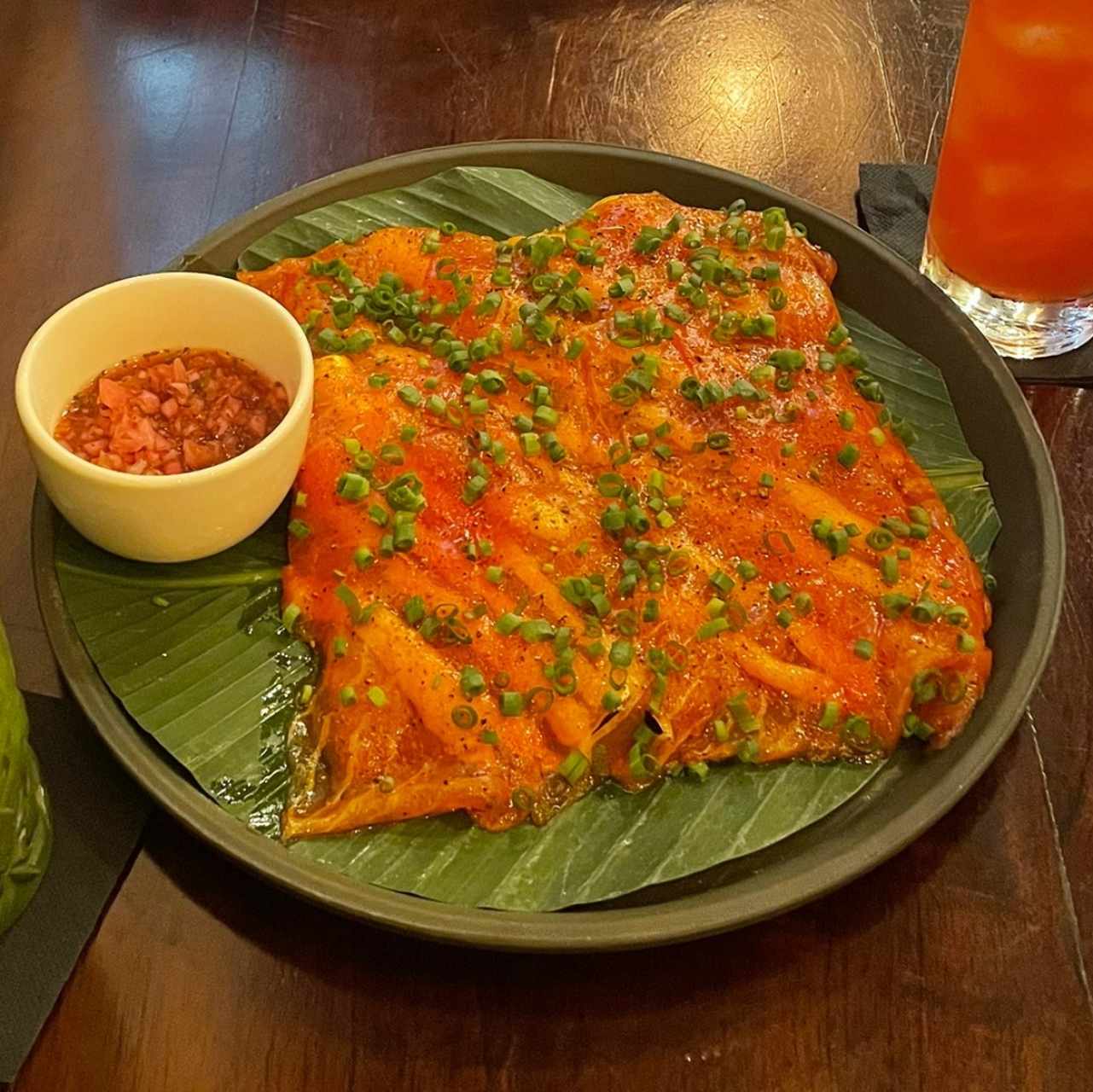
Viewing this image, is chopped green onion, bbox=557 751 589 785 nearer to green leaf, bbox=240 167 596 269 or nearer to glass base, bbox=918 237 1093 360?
green leaf, bbox=240 167 596 269

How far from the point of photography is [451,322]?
2.03 meters

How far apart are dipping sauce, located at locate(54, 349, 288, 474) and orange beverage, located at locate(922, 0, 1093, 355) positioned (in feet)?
4.37

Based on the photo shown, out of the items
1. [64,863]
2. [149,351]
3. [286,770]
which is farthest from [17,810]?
[149,351]

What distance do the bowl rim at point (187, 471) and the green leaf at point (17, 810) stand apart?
254 millimetres

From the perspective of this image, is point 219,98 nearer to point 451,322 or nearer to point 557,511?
point 451,322

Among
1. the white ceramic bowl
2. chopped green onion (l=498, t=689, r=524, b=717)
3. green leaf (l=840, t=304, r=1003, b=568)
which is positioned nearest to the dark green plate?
green leaf (l=840, t=304, r=1003, b=568)

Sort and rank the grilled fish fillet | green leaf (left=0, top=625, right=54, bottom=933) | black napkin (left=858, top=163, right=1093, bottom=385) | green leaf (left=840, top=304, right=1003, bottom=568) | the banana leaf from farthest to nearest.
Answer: black napkin (left=858, top=163, right=1093, bottom=385) < green leaf (left=840, top=304, right=1003, bottom=568) < the grilled fish fillet < the banana leaf < green leaf (left=0, top=625, right=54, bottom=933)

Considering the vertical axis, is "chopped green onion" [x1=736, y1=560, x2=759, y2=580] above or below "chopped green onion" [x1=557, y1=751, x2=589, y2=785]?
above

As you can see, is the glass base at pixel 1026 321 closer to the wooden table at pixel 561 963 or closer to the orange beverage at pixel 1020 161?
the orange beverage at pixel 1020 161

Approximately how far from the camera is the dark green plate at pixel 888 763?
4.60 feet

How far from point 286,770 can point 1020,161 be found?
164 cm

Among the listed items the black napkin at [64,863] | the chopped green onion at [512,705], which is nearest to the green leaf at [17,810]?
the black napkin at [64,863]

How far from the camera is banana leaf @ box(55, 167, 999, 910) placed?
1489mm

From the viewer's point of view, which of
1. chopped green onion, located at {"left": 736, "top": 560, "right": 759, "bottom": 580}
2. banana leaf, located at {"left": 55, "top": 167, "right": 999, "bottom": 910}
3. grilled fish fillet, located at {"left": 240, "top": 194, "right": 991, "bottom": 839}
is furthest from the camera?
chopped green onion, located at {"left": 736, "top": 560, "right": 759, "bottom": 580}
